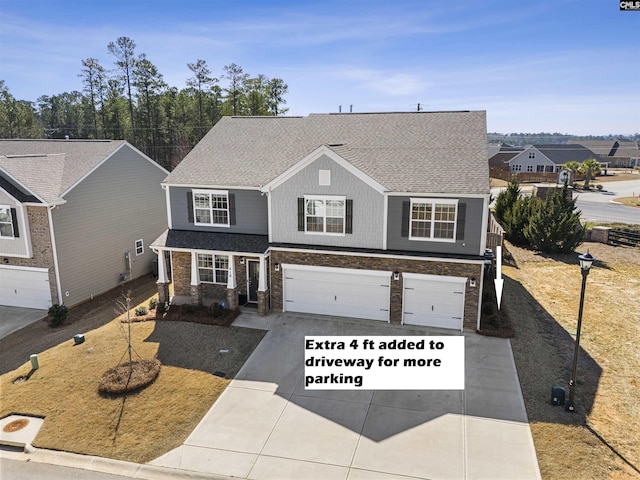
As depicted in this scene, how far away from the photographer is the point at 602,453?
10.1 m

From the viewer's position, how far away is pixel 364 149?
19156 millimetres

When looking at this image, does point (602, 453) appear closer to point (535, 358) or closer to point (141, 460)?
point (535, 358)

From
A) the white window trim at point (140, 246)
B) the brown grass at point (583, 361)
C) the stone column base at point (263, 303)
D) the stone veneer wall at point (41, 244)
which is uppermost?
the stone veneer wall at point (41, 244)

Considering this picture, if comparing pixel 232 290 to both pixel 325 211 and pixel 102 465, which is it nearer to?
pixel 325 211

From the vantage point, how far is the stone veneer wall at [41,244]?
62.6 feet

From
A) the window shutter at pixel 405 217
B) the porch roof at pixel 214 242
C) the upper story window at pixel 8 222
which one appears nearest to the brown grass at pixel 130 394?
the porch roof at pixel 214 242

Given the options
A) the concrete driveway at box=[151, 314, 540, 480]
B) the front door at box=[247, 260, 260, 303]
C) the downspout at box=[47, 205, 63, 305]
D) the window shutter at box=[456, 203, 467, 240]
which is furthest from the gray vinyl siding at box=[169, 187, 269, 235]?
the window shutter at box=[456, 203, 467, 240]

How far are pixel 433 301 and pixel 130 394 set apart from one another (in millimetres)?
10745

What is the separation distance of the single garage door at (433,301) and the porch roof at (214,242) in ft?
19.6

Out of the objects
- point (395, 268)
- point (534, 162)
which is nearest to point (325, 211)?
point (395, 268)

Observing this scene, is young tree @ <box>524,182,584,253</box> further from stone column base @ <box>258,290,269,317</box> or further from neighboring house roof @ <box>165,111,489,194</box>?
stone column base @ <box>258,290,269,317</box>

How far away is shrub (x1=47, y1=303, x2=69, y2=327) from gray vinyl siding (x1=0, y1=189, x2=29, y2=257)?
3.11 meters

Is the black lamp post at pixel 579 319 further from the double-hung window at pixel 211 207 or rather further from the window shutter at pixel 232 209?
the double-hung window at pixel 211 207

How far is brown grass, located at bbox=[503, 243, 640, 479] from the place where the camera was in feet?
33.1
